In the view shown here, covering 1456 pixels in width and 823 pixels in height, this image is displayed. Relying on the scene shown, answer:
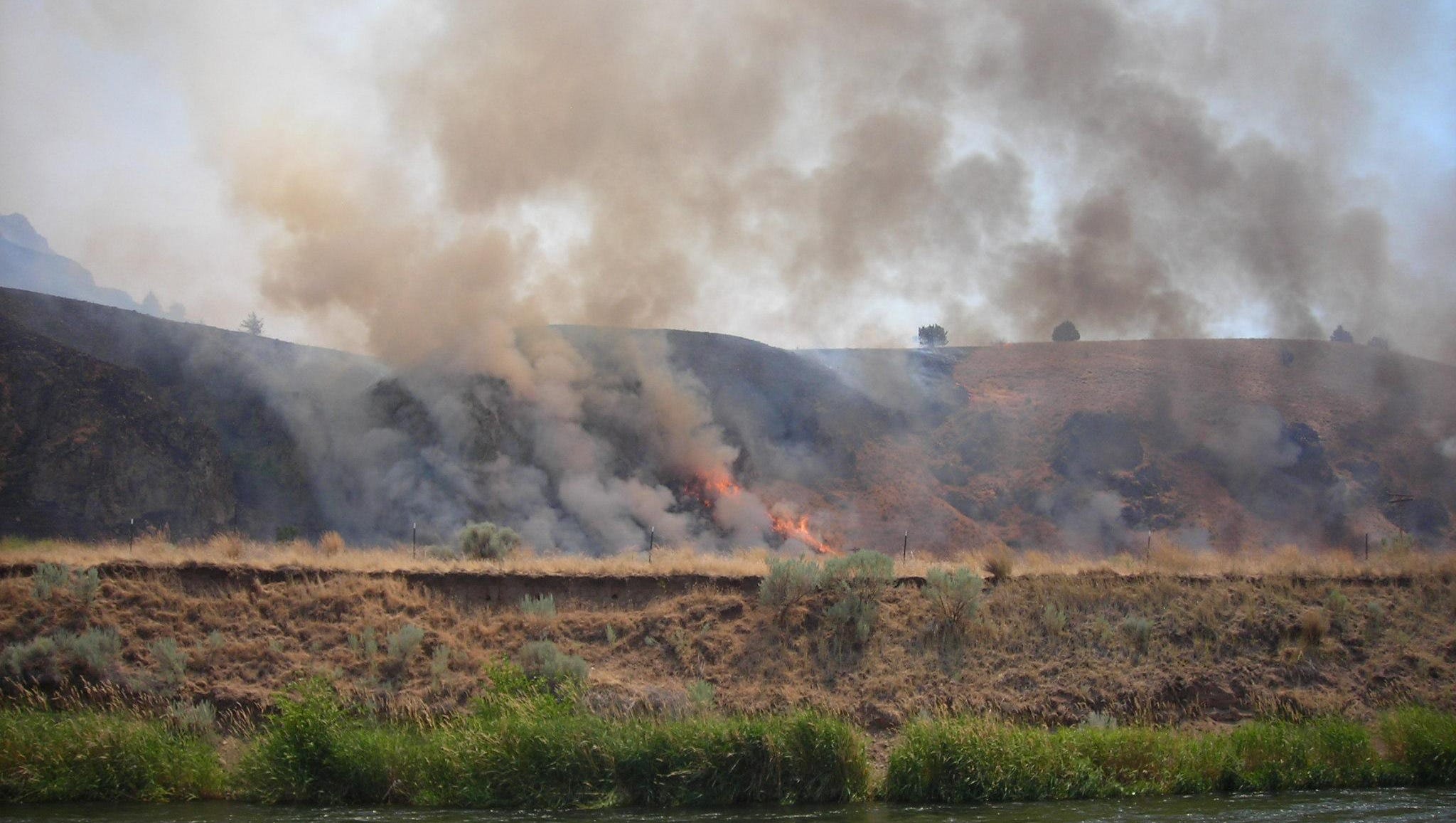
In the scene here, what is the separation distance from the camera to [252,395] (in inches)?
2084

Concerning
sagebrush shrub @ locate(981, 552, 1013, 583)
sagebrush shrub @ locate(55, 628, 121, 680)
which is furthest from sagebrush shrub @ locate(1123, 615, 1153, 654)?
sagebrush shrub @ locate(55, 628, 121, 680)

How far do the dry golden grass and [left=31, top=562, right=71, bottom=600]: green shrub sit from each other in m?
0.66

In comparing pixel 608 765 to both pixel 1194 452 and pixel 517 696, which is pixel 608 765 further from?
pixel 1194 452

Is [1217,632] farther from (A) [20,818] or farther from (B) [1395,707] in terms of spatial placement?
(A) [20,818]

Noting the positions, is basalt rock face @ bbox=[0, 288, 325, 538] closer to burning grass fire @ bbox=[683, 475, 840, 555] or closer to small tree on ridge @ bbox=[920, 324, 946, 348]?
burning grass fire @ bbox=[683, 475, 840, 555]

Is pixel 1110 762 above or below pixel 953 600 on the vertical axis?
below

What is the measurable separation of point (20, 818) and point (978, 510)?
44.5 m

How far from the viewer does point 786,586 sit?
26562 mm

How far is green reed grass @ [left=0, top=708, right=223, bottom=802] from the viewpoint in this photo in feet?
60.3

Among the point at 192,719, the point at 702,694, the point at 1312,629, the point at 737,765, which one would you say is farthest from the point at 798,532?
the point at 192,719

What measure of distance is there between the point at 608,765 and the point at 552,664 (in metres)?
4.86

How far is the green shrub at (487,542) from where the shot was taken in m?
34.5

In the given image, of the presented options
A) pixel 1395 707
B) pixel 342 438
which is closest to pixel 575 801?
pixel 1395 707

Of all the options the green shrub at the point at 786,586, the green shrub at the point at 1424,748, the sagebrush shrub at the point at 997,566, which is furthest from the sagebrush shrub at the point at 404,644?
the green shrub at the point at 1424,748
